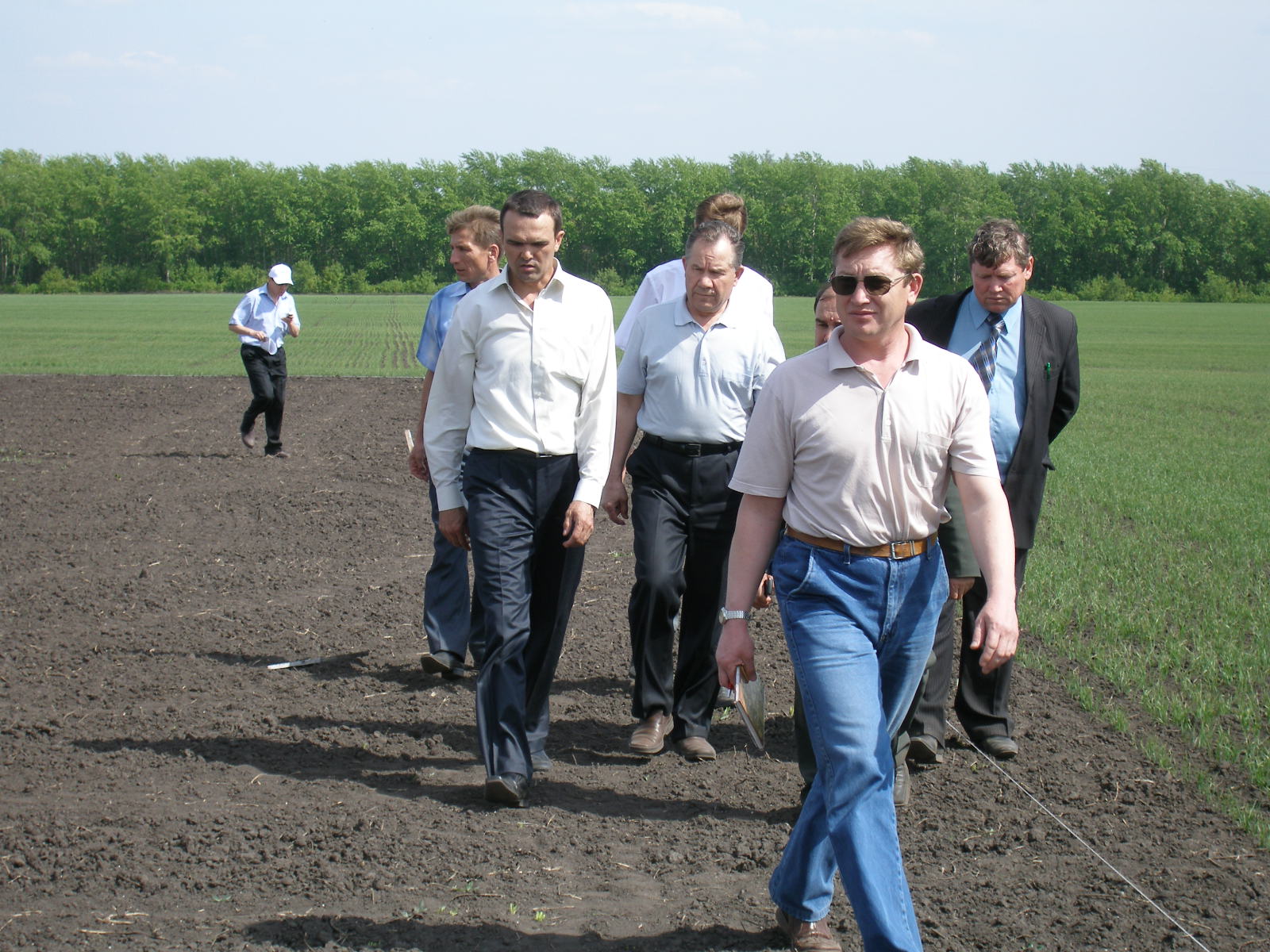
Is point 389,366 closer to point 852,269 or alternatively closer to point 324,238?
point 852,269

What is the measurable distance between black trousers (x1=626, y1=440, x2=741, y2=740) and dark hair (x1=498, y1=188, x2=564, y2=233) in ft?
3.89

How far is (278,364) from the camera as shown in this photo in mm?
14508

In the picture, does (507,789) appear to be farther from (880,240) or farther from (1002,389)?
(1002,389)

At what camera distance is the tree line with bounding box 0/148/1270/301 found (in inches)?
3979

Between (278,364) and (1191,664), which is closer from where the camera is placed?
(1191,664)

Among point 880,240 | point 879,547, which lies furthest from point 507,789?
point 880,240

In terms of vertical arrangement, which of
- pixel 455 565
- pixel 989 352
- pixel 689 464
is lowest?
pixel 455 565

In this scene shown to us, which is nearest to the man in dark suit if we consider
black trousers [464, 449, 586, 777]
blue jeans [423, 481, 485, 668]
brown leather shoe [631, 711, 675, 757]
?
brown leather shoe [631, 711, 675, 757]

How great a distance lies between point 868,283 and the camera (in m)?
3.49

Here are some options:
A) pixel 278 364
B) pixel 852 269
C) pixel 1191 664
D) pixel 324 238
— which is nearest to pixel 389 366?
pixel 278 364

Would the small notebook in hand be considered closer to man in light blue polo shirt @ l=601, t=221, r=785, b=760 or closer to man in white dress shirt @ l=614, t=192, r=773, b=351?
man in light blue polo shirt @ l=601, t=221, r=785, b=760

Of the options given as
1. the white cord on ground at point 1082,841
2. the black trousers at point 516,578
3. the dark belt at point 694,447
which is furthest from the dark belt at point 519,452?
the white cord on ground at point 1082,841

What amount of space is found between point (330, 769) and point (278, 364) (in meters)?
9.88

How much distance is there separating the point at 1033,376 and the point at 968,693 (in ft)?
4.83
